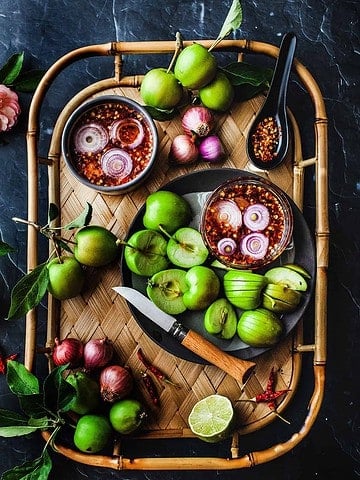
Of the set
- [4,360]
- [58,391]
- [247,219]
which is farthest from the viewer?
[4,360]

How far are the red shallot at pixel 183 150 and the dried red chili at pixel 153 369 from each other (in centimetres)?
50

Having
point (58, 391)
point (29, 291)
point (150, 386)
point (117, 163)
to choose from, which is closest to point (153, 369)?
point (150, 386)

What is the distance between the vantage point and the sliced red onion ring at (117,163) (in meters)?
1.75

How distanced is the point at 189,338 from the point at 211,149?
48 centimetres

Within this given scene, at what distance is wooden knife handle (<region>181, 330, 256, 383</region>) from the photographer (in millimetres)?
1694

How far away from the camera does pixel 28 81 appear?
2002mm

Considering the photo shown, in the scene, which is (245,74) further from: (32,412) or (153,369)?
(32,412)

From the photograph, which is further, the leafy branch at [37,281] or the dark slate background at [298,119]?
the dark slate background at [298,119]

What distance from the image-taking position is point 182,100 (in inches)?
71.2

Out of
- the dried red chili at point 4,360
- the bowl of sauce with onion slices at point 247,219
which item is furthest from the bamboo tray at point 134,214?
the dried red chili at point 4,360

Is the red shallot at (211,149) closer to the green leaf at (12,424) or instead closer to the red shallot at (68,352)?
the red shallot at (68,352)

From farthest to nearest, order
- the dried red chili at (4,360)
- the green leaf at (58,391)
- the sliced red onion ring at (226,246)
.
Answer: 1. the dried red chili at (4,360)
2. the sliced red onion ring at (226,246)
3. the green leaf at (58,391)

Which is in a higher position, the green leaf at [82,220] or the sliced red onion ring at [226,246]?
the green leaf at [82,220]

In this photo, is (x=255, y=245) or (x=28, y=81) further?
A: (x=28, y=81)
